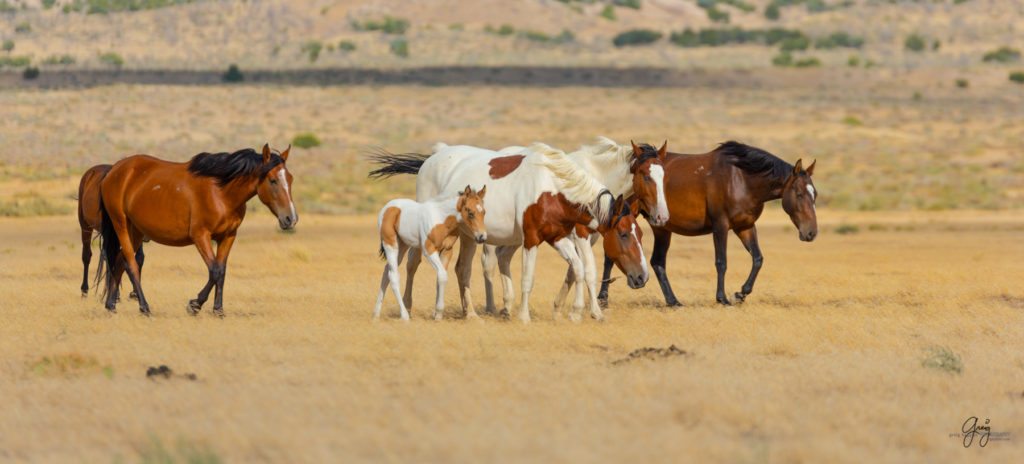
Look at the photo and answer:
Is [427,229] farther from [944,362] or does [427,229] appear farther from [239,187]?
[944,362]

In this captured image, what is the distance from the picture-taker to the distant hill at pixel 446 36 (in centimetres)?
8275

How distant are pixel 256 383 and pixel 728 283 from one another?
997cm

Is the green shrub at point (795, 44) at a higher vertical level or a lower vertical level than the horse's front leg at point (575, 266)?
lower

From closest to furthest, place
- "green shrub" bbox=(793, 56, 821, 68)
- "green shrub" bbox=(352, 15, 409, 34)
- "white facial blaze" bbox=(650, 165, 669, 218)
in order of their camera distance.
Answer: "white facial blaze" bbox=(650, 165, 669, 218)
"green shrub" bbox=(793, 56, 821, 68)
"green shrub" bbox=(352, 15, 409, 34)

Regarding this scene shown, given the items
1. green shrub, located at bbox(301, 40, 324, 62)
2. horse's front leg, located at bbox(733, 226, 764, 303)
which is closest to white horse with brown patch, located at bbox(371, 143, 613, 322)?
horse's front leg, located at bbox(733, 226, 764, 303)

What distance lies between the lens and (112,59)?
80.1 meters

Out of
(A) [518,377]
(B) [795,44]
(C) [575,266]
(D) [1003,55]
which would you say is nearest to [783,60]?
(B) [795,44]

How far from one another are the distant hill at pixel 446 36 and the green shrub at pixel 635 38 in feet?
2.47

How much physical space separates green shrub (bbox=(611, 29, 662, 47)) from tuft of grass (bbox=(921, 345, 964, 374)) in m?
85.6

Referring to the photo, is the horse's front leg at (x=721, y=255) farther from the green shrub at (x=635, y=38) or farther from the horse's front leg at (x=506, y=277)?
the green shrub at (x=635, y=38)

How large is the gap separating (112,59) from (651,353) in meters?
77.0

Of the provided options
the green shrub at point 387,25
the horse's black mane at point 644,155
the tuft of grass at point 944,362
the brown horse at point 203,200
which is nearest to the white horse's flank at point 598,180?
the horse's black mane at point 644,155

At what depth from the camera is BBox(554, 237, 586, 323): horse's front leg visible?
11930 mm

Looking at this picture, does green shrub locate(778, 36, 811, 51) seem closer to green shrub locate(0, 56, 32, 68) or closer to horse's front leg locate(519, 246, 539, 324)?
green shrub locate(0, 56, 32, 68)
